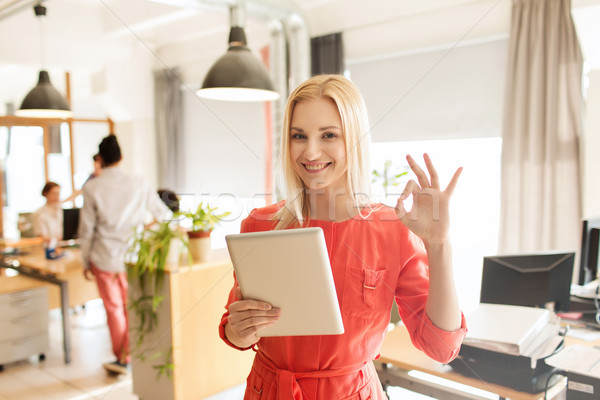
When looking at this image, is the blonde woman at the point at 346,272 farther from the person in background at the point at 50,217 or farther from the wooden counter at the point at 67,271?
the person in background at the point at 50,217

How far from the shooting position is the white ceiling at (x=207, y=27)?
3.54 metres

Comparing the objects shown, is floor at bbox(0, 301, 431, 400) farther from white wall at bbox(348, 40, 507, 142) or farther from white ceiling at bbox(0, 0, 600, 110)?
white ceiling at bbox(0, 0, 600, 110)

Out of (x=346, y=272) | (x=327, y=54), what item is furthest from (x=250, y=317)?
(x=327, y=54)

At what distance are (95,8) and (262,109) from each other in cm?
209

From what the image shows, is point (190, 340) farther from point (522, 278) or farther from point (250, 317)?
point (250, 317)

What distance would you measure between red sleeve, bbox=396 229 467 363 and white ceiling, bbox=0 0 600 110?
246cm

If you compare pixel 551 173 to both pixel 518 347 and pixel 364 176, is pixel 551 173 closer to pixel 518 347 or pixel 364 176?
pixel 518 347

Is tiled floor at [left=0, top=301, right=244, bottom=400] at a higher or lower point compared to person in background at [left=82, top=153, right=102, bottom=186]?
lower

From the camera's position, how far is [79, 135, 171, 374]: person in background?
3170 millimetres

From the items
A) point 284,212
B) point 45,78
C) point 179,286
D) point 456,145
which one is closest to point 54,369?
point 179,286

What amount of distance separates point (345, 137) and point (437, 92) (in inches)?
121

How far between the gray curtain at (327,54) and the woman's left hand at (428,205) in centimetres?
357

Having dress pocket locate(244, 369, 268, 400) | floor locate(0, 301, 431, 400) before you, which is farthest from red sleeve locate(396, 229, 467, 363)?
floor locate(0, 301, 431, 400)

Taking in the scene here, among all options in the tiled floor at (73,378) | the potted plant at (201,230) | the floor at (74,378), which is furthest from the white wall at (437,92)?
the tiled floor at (73,378)
